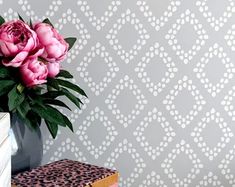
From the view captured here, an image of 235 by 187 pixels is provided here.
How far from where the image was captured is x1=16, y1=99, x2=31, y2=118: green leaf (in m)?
0.92

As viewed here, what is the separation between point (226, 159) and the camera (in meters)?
1.39

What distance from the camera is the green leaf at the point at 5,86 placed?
2.99 ft

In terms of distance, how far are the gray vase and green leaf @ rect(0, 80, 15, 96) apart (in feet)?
0.20

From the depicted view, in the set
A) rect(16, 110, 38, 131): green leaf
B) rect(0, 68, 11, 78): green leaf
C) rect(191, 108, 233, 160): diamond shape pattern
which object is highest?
rect(191, 108, 233, 160): diamond shape pattern

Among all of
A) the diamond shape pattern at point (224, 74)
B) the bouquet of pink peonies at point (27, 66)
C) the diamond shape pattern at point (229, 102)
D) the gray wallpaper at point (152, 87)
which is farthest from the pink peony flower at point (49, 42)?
the diamond shape pattern at point (229, 102)

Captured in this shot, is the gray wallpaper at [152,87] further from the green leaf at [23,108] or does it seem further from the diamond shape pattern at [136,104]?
the green leaf at [23,108]

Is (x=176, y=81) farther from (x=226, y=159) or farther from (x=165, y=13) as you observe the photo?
(x=226, y=159)

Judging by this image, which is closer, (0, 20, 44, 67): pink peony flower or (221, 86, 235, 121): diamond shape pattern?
(0, 20, 44, 67): pink peony flower

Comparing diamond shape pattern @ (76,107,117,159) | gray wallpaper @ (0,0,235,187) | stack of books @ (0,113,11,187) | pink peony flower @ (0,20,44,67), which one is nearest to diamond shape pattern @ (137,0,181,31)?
gray wallpaper @ (0,0,235,187)

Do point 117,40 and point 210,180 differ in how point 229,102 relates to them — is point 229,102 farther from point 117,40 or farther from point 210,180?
point 117,40

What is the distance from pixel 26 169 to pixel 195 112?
57 centimetres

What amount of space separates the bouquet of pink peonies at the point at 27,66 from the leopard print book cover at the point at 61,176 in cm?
11

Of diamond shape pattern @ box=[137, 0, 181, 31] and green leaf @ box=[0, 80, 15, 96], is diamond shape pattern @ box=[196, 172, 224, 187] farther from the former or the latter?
green leaf @ box=[0, 80, 15, 96]

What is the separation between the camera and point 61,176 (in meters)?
0.98
